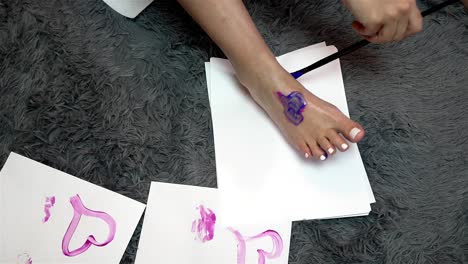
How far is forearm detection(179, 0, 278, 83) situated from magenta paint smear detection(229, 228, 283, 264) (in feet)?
0.95

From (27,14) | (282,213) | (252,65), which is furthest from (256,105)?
(27,14)

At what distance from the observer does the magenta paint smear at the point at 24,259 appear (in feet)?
2.67

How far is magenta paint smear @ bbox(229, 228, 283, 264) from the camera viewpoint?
0.82 metres

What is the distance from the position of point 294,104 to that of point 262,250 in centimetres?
Result: 26

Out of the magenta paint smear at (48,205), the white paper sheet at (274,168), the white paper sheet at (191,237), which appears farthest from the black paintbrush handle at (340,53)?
the magenta paint smear at (48,205)

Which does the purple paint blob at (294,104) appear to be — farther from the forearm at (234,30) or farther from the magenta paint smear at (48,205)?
the magenta paint smear at (48,205)

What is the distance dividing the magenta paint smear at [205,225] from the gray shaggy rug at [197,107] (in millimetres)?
56

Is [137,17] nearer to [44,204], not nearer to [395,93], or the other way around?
[44,204]

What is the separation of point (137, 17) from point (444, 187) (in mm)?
676

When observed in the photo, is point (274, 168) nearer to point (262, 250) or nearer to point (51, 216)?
point (262, 250)

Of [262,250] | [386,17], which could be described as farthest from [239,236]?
[386,17]

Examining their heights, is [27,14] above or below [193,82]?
above

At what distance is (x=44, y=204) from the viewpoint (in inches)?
33.0

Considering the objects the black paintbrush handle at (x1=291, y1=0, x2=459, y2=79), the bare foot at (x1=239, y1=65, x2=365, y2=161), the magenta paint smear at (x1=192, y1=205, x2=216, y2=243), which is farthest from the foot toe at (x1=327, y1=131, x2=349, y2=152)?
the magenta paint smear at (x1=192, y1=205, x2=216, y2=243)
